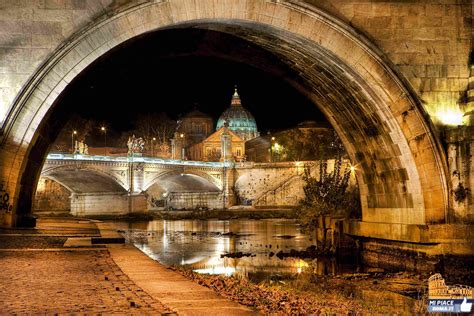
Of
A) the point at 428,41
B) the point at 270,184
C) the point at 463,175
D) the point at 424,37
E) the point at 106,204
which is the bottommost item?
the point at 106,204

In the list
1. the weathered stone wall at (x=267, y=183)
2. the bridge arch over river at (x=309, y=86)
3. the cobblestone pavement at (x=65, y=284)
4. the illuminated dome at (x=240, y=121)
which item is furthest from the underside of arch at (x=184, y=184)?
the cobblestone pavement at (x=65, y=284)

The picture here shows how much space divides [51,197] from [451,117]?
79.4 m

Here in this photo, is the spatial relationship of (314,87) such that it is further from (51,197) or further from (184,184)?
(184,184)

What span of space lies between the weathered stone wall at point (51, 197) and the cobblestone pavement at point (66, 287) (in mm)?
77561

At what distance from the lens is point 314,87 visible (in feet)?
66.1

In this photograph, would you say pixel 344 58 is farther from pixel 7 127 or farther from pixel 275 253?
pixel 275 253

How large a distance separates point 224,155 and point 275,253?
8630cm

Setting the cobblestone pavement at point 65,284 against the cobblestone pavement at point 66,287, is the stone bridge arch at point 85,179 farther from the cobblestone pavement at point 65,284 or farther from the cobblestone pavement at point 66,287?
the cobblestone pavement at point 66,287

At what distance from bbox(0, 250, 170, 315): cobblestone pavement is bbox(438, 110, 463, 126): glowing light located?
9.11 metres

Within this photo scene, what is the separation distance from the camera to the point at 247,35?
17.4 metres

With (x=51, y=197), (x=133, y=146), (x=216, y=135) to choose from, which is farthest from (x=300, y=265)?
(x=216, y=135)

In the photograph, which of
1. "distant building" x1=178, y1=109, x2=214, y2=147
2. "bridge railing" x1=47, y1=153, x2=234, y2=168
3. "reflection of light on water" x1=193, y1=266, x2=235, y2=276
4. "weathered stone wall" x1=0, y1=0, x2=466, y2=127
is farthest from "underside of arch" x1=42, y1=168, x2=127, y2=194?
"distant building" x1=178, y1=109, x2=214, y2=147

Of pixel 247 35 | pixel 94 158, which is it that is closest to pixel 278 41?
pixel 247 35

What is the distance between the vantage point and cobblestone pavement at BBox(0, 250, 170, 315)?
25.7 ft
